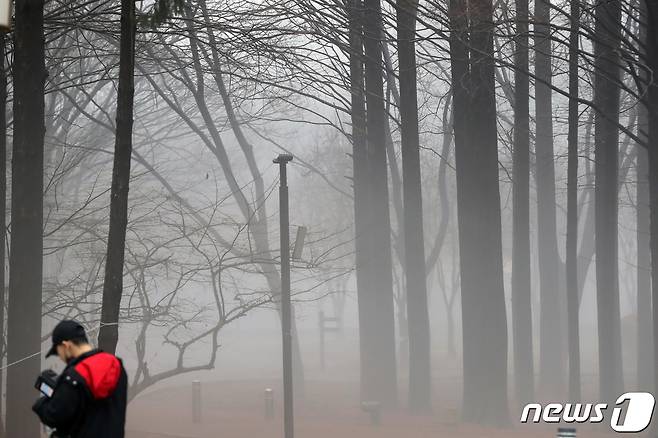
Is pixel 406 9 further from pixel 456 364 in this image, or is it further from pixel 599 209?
pixel 456 364

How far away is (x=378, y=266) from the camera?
2497 cm

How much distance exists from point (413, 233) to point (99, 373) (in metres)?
19.0

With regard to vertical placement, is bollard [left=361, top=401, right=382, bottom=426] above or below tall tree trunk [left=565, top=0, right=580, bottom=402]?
below

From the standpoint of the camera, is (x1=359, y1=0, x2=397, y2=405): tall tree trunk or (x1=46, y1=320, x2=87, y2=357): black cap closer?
(x1=46, y1=320, x2=87, y2=357): black cap

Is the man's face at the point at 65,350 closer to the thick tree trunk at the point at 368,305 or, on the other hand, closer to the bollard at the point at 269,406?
the bollard at the point at 269,406

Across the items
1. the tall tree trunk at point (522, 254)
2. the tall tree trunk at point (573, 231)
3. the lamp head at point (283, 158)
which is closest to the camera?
the lamp head at point (283, 158)

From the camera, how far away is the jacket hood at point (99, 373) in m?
6.23

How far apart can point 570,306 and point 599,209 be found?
2284mm

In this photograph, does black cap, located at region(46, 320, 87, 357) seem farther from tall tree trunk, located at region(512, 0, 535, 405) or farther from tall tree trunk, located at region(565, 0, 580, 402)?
tall tree trunk, located at region(512, 0, 535, 405)

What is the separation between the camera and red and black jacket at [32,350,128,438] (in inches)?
244

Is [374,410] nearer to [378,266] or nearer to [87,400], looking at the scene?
[378,266]

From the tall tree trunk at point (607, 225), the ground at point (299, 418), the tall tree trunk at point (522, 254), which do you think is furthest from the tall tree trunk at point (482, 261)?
the tall tree trunk at point (522, 254)

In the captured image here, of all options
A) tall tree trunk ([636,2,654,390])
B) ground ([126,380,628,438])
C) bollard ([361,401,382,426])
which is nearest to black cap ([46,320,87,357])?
ground ([126,380,628,438])

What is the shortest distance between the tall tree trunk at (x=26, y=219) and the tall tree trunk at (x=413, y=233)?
1298 cm
